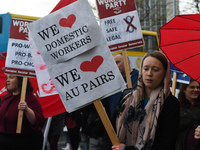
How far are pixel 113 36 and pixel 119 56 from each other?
0.43m

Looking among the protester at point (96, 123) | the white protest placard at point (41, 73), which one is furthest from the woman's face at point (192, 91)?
the white protest placard at point (41, 73)

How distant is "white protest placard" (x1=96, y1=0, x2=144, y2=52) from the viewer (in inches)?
215

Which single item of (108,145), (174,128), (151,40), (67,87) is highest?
(67,87)

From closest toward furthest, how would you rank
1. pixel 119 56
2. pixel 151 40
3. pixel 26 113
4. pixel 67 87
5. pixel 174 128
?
pixel 174 128
pixel 67 87
pixel 26 113
pixel 119 56
pixel 151 40

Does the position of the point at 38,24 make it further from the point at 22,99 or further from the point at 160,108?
the point at 22,99

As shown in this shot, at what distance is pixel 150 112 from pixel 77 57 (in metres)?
0.75

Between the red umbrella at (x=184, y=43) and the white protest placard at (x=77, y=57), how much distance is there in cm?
68

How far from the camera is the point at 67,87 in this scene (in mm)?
3055

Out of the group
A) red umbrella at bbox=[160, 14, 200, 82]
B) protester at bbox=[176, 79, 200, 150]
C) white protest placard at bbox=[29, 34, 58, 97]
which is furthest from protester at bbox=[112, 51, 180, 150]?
white protest placard at bbox=[29, 34, 58, 97]

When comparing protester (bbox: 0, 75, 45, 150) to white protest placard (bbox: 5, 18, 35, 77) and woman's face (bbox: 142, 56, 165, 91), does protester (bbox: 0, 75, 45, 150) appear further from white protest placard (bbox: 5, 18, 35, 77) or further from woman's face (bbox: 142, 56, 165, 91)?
woman's face (bbox: 142, 56, 165, 91)

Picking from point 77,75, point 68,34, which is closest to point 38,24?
point 68,34

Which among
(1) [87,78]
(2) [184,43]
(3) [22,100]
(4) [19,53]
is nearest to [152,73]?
(1) [87,78]

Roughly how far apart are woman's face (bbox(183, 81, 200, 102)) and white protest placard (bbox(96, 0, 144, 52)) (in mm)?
1476

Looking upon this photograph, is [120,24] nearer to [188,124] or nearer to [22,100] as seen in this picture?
[22,100]
